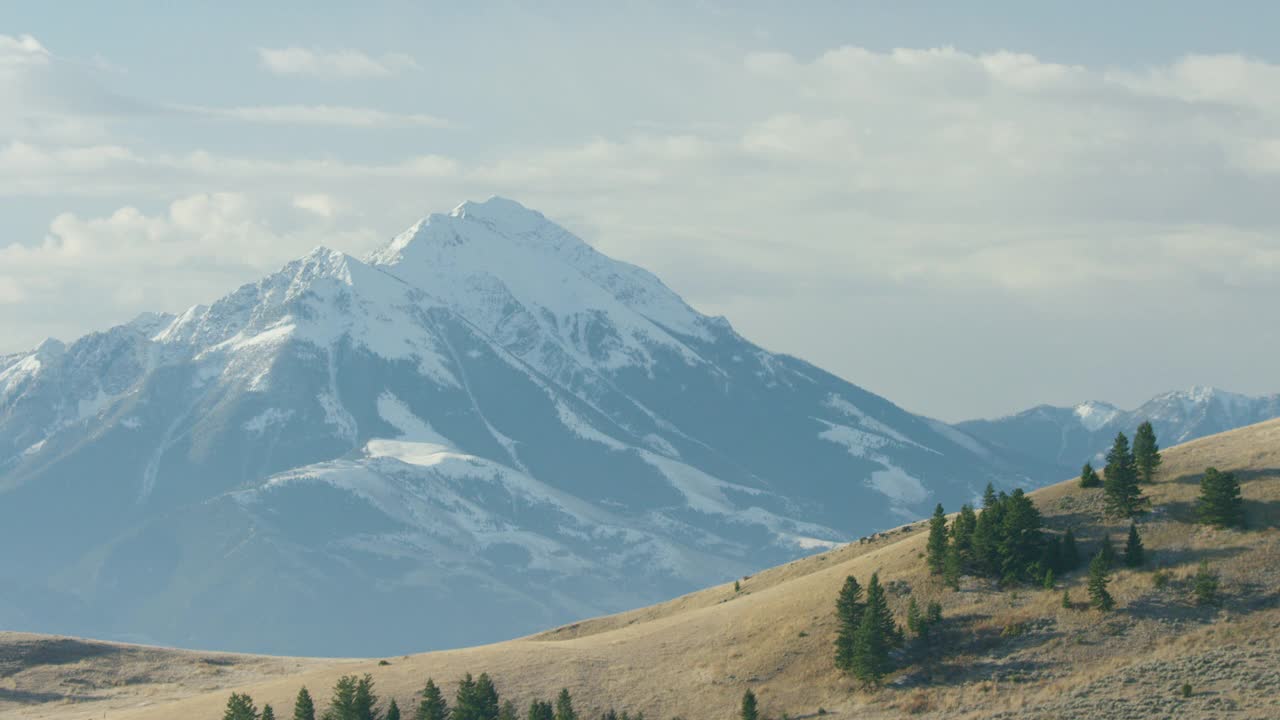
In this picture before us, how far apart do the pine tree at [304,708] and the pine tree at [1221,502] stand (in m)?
82.0

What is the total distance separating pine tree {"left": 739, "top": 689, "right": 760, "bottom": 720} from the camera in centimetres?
13138

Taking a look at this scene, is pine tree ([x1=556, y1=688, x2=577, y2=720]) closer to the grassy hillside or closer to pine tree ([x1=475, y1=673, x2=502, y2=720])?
the grassy hillside

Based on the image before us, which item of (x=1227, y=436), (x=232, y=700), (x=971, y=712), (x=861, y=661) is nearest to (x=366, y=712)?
(x=232, y=700)

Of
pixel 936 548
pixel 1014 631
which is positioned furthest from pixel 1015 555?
pixel 1014 631

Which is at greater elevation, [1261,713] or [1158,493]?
[1158,493]

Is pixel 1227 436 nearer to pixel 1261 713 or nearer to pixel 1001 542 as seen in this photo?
pixel 1001 542

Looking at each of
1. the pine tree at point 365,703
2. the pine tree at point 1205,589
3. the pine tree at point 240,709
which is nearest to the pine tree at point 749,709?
the pine tree at point 365,703

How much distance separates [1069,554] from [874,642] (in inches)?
870

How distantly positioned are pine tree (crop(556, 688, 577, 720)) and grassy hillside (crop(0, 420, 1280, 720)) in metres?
4.18

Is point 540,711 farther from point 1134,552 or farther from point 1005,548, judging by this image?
point 1134,552

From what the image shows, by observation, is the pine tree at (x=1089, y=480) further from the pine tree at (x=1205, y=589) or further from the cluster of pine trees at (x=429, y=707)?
the cluster of pine trees at (x=429, y=707)

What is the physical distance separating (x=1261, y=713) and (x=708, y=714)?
1767 inches

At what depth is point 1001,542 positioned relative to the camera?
146000mm

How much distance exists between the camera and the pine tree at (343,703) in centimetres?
13938
